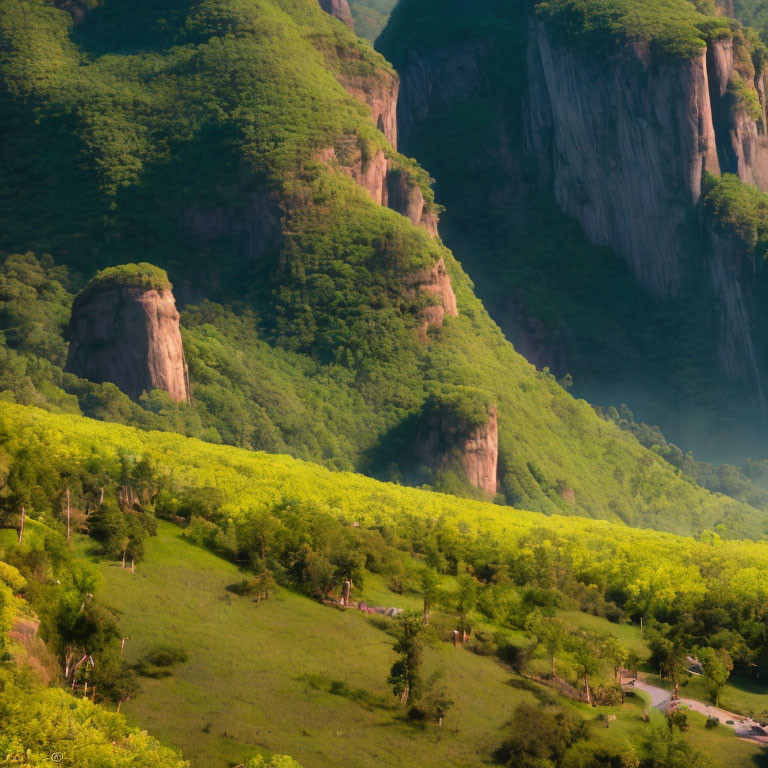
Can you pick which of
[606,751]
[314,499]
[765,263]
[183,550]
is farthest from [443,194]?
[606,751]

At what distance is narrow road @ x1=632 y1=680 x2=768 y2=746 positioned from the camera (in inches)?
2591

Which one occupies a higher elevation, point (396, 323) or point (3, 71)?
point (3, 71)

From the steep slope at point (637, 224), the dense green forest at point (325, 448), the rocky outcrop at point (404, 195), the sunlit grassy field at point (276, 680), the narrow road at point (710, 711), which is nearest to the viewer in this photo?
the sunlit grassy field at point (276, 680)

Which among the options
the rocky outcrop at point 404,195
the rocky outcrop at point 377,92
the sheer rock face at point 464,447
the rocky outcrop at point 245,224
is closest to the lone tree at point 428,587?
the sheer rock face at point 464,447

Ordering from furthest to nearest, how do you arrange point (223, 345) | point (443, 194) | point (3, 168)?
point (443, 194), point (3, 168), point (223, 345)

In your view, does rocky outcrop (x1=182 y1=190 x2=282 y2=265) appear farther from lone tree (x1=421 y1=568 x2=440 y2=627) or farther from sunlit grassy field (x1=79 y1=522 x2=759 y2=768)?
sunlit grassy field (x1=79 y1=522 x2=759 y2=768)

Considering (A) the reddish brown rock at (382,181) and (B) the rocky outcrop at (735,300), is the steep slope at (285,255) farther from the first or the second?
(B) the rocky outcrop at (735,300)

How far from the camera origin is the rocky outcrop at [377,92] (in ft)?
503

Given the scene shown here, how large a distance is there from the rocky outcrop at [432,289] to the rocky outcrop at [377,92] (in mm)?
33213

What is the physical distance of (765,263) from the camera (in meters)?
153

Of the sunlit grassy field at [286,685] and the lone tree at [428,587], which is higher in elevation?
the sunlit grassy field at [286,685]

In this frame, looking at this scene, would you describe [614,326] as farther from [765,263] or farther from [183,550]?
[183,550]

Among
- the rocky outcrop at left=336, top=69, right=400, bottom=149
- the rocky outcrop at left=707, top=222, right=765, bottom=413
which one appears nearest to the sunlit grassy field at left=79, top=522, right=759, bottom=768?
the rocky outcrop at left=336, top=69, right=400, bottom=149

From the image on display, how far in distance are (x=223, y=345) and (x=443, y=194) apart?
80286 mm
